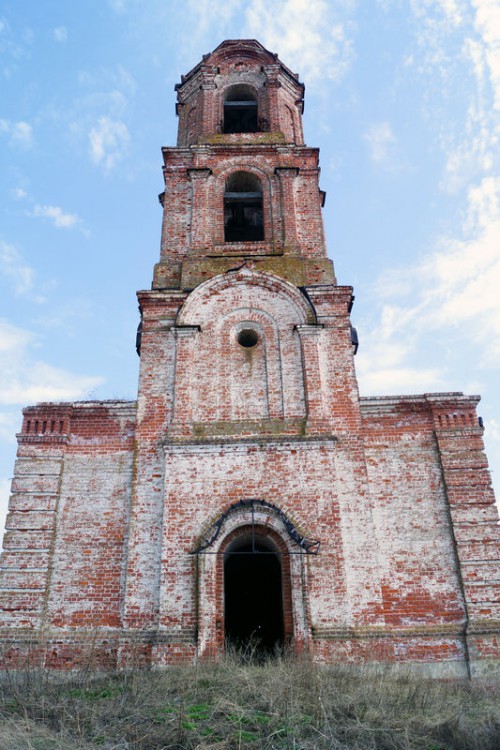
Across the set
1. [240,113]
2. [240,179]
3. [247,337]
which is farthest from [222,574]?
[240,113]

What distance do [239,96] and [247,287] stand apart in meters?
6.28

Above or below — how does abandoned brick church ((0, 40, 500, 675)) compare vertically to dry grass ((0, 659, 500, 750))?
above

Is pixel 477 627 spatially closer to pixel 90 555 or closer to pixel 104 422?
pixel 90 555

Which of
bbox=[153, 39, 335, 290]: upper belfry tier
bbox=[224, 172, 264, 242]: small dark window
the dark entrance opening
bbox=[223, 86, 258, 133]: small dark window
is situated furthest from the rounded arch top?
bbox=[223, 86, 258, 133]: small dark window

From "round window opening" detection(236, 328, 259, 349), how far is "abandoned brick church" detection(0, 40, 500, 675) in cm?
2

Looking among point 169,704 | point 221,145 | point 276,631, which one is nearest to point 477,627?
point 276,631

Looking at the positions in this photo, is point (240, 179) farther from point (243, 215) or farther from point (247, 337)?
point (247, 337)

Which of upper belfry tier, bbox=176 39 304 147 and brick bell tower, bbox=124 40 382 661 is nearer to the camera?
brick bell tower, bbox=124 40 382 661

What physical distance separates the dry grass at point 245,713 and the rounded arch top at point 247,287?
5.97m

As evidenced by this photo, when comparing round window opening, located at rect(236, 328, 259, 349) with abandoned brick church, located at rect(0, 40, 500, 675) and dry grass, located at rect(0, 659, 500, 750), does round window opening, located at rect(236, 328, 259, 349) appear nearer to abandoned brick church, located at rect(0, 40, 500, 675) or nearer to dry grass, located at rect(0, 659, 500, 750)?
abandoned brick church, located at rect(0, 40, 500, 675)

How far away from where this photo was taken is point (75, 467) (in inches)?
396

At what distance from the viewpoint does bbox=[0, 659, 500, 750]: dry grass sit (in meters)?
5.04

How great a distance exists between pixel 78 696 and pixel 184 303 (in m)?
6.64

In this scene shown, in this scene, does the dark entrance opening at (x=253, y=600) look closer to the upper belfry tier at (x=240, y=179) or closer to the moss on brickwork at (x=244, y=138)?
the upper belfry tier at (x=240, y=179)
